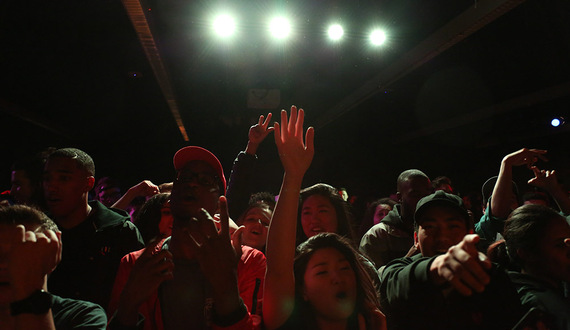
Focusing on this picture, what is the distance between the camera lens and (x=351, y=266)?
177 cm

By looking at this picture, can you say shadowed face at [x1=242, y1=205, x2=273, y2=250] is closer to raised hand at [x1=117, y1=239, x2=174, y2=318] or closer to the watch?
raised hand at [x1=117, y1=239, x2=174, y2=318]

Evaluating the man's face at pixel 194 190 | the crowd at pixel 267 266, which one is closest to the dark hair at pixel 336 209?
the crowd at pixel 267 266

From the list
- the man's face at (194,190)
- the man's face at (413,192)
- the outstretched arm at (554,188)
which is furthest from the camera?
the man's face at (413,192)

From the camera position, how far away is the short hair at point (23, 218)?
153cm

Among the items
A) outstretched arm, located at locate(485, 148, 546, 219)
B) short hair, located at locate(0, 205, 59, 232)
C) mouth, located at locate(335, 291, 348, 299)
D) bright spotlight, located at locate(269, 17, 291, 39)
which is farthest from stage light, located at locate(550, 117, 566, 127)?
short hair, located at locate(0, 205, 59, 232)

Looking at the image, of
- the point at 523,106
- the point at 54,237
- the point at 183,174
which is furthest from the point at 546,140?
the point at 54,237

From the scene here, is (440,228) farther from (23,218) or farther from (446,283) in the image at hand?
(23,218)

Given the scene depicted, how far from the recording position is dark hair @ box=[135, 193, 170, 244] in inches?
111

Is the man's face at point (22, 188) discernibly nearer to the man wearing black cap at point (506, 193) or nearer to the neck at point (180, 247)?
the neck at point (180, 247)

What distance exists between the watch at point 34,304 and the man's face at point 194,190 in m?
0.76

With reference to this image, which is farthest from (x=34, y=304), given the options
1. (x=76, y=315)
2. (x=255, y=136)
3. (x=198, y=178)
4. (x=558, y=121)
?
(x=558, y=121)

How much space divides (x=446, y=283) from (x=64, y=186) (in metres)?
2.13

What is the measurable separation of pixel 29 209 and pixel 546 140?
8.26 m

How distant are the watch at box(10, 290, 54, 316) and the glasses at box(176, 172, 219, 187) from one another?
0.92 m
